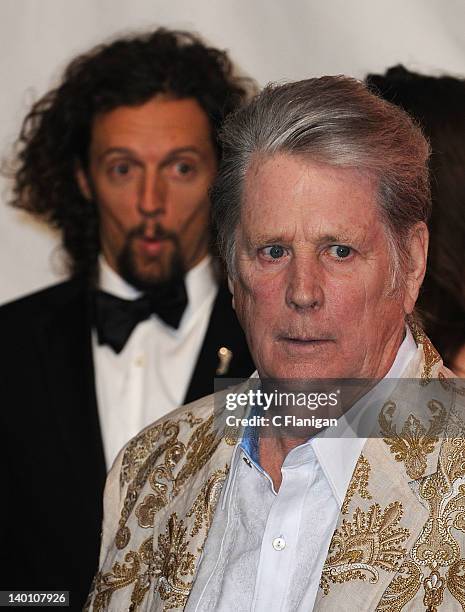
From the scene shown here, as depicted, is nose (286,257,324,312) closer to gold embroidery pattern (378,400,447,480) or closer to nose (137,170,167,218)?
gold embroidery pattern (378,400,447,480)

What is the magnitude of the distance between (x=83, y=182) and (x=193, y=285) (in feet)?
1.29

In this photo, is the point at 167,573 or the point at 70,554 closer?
the point at 167,573

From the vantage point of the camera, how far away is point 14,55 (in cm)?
280

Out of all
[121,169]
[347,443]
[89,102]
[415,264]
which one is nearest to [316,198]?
[415,264]

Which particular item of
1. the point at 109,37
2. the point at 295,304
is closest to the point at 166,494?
the point at 295,304

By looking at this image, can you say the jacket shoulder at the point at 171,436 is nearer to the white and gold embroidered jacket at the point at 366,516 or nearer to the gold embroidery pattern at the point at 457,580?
the white and gold embroidered jacket at the point at 366,516

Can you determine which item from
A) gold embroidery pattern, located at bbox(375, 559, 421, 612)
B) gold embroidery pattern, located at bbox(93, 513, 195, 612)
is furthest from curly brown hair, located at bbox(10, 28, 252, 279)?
gold embroidery pattern, located at bbox(375, 559, 421, 612)

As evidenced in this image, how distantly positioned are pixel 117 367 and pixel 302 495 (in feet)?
A: 4.20

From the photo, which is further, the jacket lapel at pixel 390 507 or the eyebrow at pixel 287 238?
the eyebrow at pixel 287 238

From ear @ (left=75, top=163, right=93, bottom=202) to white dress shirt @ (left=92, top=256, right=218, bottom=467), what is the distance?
7.5 inches

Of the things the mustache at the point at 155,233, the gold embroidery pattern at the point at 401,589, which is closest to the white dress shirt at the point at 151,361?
the mustache at the point at 155,233

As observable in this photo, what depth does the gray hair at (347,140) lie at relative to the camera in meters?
1.49

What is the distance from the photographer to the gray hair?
1.49 m

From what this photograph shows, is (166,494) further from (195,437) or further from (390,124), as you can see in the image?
(390,124)
